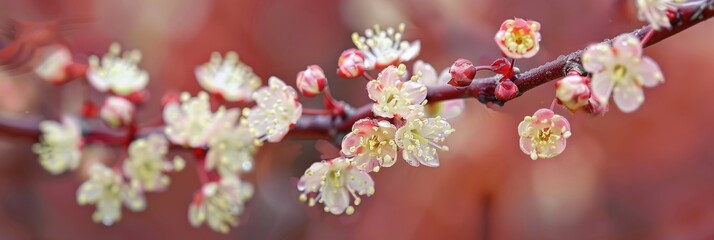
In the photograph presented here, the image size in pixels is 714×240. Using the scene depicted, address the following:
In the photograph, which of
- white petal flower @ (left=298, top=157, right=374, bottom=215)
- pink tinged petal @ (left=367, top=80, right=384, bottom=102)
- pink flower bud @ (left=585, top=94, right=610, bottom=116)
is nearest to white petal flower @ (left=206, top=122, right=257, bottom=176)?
white petal flower @ (left=298, top=157, right=374, bottom=215)

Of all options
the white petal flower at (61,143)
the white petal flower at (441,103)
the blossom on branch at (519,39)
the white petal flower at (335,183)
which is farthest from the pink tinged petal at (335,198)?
the white petal flower at (61,143)

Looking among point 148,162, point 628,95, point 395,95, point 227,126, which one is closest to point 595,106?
point 628,95

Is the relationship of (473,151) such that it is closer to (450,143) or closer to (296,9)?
(450,143)

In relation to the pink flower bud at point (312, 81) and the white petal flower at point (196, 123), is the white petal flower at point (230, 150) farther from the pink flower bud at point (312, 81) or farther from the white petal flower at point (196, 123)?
the pink flower bud at point (312, 81)

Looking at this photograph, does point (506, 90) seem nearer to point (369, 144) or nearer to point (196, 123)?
point (369, 144)

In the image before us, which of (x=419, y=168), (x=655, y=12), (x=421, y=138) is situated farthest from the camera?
(x=419, y=168)

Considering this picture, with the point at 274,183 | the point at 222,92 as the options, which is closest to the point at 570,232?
the point at 274,183

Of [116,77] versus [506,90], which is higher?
[116,77]
